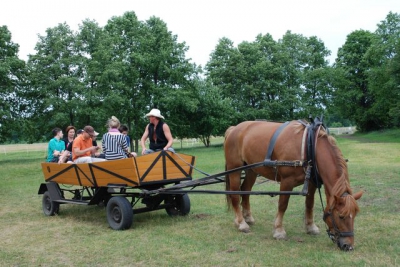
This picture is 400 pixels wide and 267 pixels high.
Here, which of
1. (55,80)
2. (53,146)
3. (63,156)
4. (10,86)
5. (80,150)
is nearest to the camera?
(80,150)

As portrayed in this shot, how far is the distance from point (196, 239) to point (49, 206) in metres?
4.16

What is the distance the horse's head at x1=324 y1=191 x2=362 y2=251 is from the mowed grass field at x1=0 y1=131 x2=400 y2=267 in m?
0.17

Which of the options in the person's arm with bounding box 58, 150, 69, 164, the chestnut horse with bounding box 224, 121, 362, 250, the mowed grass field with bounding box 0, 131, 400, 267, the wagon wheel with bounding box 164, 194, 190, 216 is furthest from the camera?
the person's arm with bounding box 58, 150, 69, 164

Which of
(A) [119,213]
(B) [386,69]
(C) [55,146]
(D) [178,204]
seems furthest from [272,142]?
(B) [386,69]

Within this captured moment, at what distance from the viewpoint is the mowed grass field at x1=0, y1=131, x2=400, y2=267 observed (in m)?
5.11

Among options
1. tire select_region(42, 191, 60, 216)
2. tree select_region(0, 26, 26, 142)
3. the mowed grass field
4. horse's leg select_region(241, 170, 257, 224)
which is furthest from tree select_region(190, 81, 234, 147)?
horse's leg select_region(241, 170, 257, 224)

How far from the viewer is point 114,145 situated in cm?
775

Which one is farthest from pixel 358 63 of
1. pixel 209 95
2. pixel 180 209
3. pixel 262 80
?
pixel 180 209

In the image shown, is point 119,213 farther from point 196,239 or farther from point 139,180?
point 196,239

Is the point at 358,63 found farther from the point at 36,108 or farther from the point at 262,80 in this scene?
the point at 36,108

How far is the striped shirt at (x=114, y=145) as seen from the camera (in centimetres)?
773

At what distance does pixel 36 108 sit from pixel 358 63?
38.7 m

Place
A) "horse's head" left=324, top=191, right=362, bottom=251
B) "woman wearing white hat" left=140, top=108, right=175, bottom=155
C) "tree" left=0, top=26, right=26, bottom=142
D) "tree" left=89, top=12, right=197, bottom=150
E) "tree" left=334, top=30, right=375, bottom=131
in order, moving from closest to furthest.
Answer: "horse's head" left=324, top=191, right=362, bottom=251 < "woman wearing white hat" left=140, top=108, right=175, bottom=155 < "tree" left=0, top=26, right=26, bottom=142 < "tree" left=89, top=12, right=197, bottom=150 < "tree" left=334, top=30, right=375, bottom=131

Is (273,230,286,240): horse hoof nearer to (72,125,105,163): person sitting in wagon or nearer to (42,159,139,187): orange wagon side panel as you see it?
(42,159,139,187): orange wagon side panel
